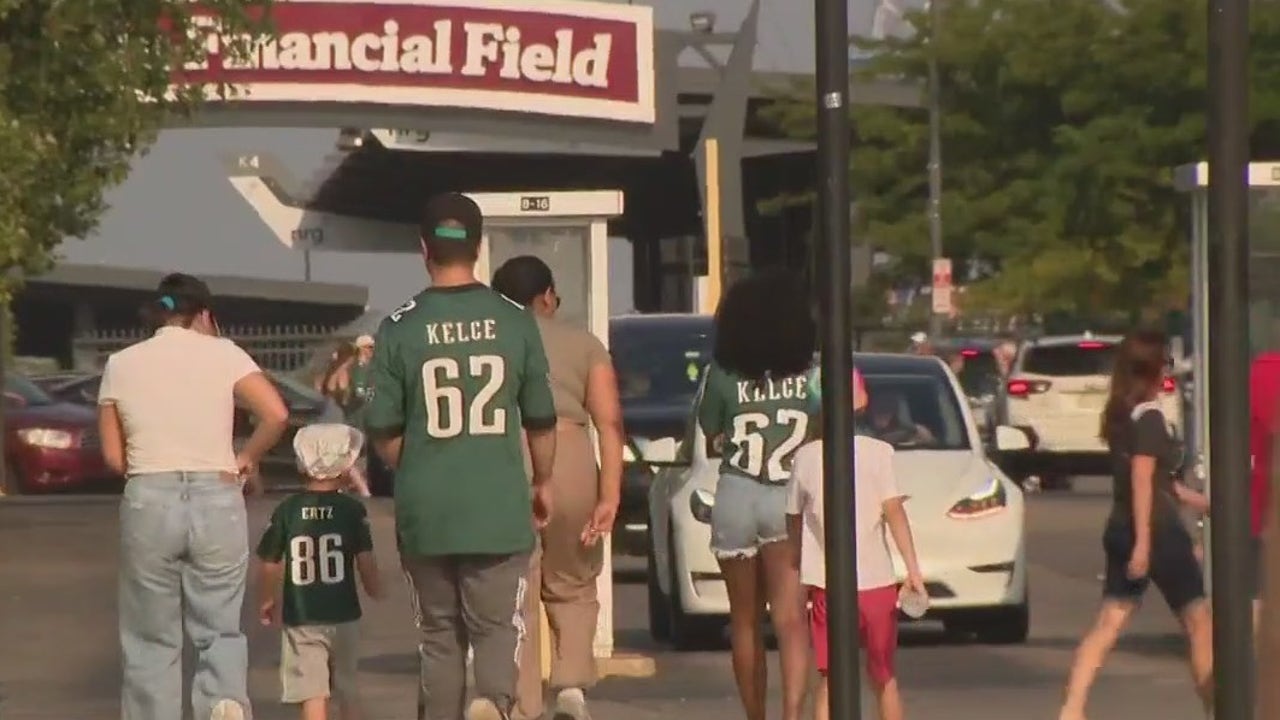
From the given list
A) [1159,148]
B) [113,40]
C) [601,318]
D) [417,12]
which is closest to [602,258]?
[601,318]

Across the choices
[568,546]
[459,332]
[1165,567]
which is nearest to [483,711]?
[459,332]

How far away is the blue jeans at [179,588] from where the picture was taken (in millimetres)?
11070

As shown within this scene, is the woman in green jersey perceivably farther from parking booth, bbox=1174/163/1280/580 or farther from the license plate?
the license plate

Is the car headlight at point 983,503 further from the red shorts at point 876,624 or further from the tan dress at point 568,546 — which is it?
the red shorts at point 876,624

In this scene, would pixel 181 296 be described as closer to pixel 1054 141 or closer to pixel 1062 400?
pixel 1062 400

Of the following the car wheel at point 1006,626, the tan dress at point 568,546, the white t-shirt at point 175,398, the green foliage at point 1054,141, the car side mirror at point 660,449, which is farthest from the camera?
the green foliage at point 1054,141

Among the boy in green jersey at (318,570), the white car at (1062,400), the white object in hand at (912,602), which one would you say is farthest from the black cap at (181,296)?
the white car at (1062,400)

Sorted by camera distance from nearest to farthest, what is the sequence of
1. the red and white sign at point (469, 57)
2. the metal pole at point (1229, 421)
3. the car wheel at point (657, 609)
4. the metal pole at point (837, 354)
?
the metal pole at point (1229, 421), the metal pole at point (837, 354), the car wheel at point (657, 609), the red and white sign at point (469, 57)

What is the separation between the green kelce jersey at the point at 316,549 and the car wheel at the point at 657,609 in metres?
5.88

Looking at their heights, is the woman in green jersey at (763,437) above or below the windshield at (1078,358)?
above

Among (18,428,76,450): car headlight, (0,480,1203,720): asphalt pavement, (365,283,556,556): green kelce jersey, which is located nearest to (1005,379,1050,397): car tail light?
(18,428,76,450): car headlight

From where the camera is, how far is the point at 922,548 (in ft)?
51.8

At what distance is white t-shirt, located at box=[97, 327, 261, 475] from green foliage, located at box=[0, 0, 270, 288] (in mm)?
10240

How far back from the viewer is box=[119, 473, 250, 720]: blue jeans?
11070 mm
